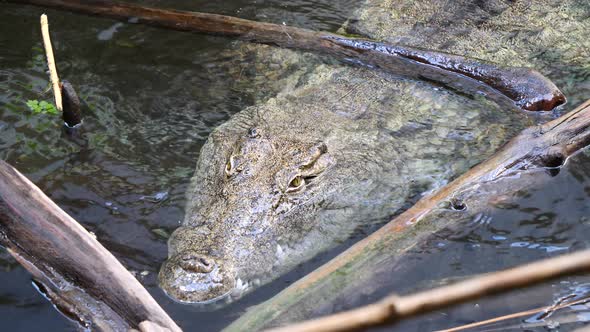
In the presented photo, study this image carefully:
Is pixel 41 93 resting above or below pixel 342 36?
below

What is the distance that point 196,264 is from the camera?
11.6ft

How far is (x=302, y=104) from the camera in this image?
5758 millimetres

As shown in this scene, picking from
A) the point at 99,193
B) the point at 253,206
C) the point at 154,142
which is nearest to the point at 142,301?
the point at 253,206

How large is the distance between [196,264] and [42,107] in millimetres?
2643

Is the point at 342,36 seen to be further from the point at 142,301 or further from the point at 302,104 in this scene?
the point at 142,301

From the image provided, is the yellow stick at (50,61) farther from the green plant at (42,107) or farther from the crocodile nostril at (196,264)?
the crocodile nostril at (196,264)

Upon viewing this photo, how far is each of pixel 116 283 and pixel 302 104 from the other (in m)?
3.13

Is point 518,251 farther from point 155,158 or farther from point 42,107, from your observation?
point 42,107

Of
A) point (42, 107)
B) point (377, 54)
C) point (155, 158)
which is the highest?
point (377, 54)

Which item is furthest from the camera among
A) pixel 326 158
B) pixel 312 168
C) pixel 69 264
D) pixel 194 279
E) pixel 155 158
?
pixel 155 158

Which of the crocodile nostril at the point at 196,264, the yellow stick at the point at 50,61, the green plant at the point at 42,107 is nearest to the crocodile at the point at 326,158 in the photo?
the crocodile nostril at the point at 196,264

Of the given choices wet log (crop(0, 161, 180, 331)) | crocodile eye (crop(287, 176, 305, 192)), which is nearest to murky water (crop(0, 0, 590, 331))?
wet log (crop(0, 161, 180, 331))

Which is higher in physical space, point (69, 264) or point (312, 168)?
point (69, 264)

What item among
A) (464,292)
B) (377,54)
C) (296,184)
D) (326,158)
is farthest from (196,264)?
(377,54)
